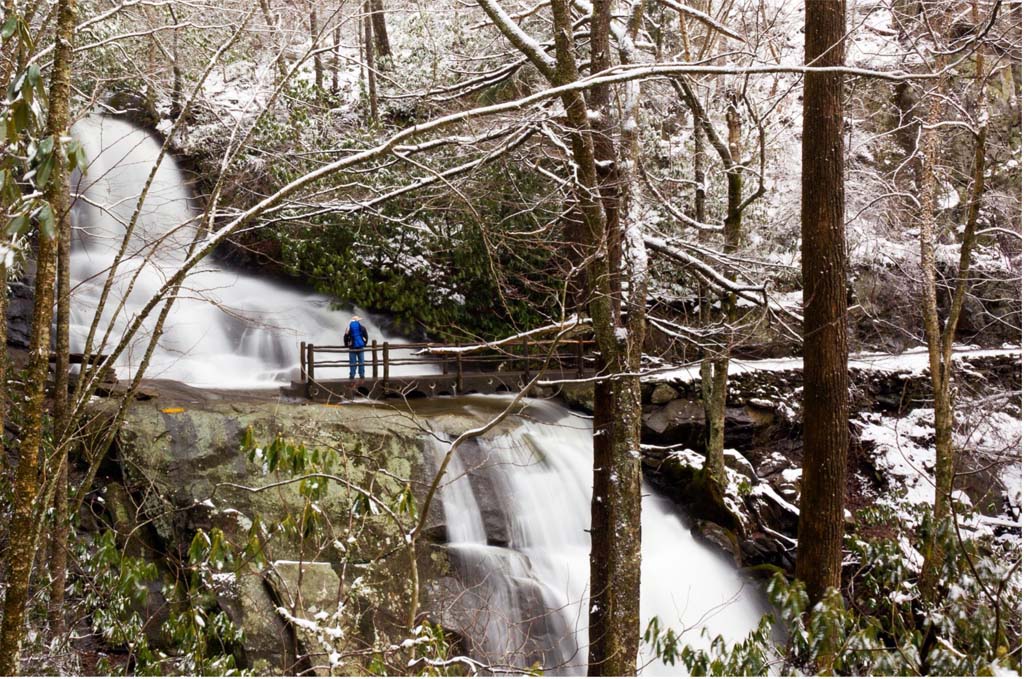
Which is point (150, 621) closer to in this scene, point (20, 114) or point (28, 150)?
point (28, 150)

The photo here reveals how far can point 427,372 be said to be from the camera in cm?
1380

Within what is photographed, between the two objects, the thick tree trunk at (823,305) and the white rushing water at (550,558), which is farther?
the white rushing water at (550,558)

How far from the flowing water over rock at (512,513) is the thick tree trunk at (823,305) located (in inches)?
76.7

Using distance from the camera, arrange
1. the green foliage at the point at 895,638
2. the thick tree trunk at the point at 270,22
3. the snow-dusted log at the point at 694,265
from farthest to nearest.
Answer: the snow-dusted log at the point at 694,265 → the thick tree trunk at the point at 270,22 → the green foliage at the point at 895,638

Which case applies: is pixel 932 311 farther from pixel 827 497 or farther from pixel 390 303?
pixel 390 303

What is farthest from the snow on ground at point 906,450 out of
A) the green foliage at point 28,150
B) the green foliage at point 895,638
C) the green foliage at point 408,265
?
the green foliage at point 28,150

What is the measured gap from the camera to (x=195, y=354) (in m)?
12.5

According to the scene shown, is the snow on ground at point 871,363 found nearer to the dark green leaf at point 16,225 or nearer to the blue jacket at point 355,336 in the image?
the blue jacket at point 355,336

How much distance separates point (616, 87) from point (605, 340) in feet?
10.1

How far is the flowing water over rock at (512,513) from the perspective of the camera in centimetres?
757

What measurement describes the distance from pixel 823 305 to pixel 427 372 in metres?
9.27

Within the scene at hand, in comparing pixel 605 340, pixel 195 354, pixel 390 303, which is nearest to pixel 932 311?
pixel 605 340

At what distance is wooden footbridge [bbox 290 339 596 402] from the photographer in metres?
10.9

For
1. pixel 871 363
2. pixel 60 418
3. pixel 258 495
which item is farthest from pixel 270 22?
pixel 871 363
